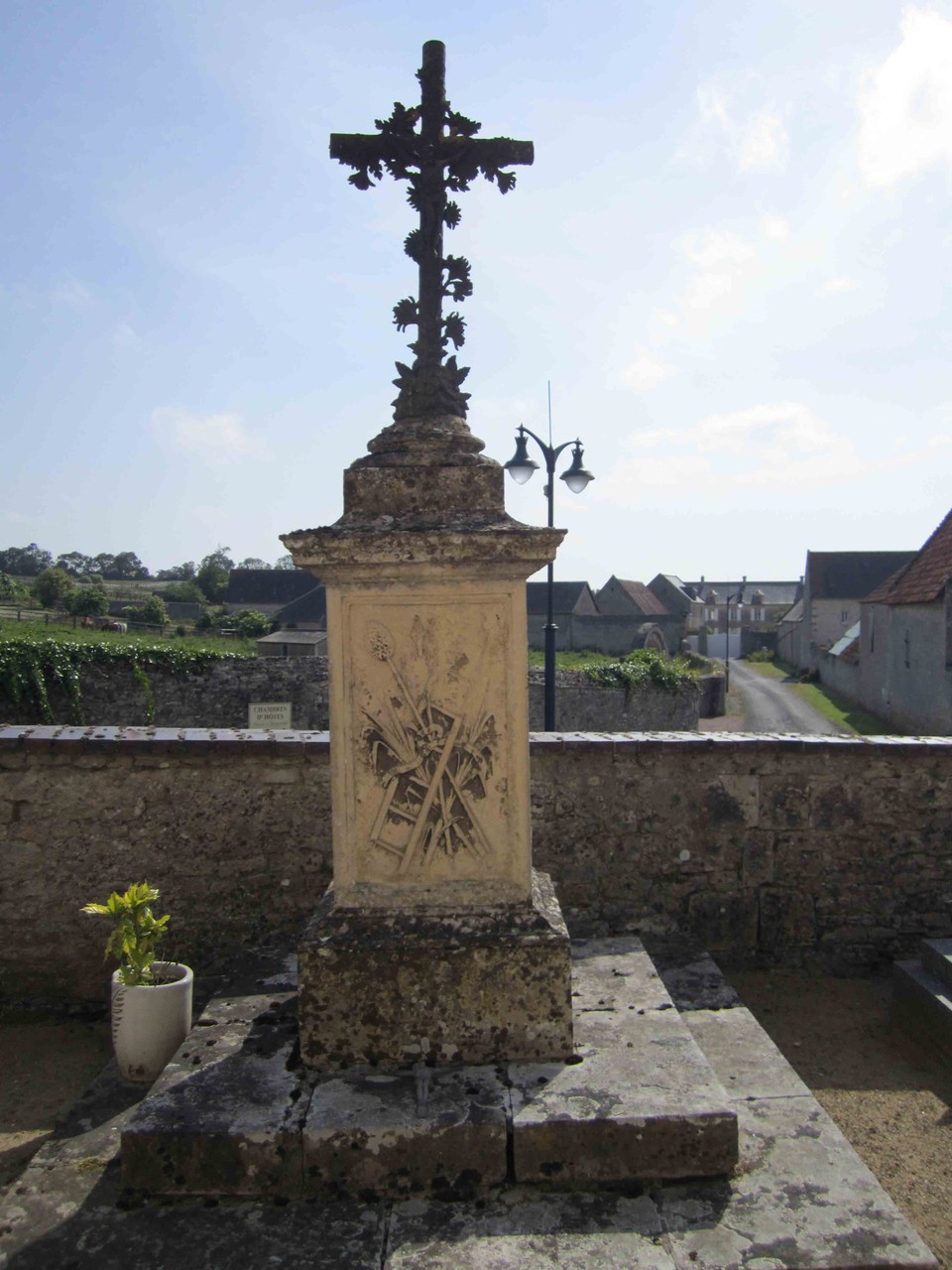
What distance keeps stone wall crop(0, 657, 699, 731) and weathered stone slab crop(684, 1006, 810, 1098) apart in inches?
506

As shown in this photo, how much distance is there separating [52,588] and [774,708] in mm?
31135

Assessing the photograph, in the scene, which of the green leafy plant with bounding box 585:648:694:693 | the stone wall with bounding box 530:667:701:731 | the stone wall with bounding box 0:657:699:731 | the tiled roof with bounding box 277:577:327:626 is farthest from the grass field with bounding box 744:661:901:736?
the tiled roof with bounding box 277:577:327:626

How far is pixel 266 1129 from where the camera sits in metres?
3.10

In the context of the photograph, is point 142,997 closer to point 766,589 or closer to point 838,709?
point 838,709

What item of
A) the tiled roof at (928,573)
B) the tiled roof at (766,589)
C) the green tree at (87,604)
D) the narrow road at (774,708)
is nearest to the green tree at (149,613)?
the green tree at (87,604)

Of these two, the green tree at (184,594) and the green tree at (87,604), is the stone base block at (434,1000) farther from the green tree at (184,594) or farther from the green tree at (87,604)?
the green tree at (184,594)

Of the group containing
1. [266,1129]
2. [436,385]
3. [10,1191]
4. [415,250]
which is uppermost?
[415,250]

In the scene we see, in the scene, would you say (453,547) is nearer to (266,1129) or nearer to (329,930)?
(329,930)

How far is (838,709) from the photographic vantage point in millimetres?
28922

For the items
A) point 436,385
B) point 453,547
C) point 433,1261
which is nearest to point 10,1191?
point 433,1261

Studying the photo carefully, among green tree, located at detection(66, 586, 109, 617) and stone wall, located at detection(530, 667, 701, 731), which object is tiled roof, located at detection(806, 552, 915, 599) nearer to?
stone wall, located at detection(530, 667, 701, 731)

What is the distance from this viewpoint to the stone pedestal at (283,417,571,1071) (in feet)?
11.5

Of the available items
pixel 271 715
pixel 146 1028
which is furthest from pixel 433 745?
pixel 271 715

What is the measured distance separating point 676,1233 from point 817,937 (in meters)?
3.05
